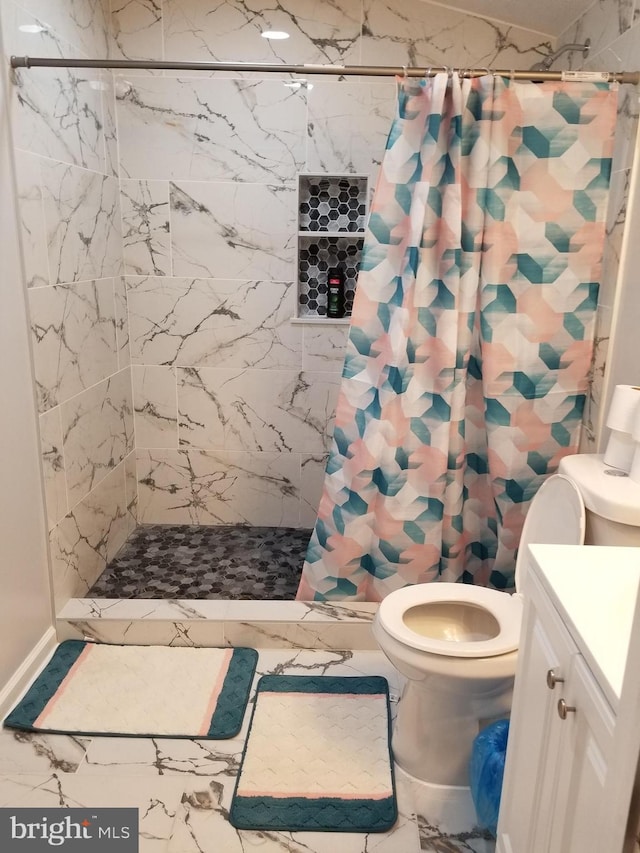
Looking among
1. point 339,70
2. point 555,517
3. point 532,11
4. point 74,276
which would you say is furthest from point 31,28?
point 555,517

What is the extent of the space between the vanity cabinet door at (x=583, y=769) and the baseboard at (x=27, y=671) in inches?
65.8

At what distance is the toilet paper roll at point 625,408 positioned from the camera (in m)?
1.81

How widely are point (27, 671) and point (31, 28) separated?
6.85 ft

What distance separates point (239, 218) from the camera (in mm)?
3166

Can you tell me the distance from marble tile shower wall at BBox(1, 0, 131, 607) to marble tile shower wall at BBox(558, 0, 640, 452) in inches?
72.7

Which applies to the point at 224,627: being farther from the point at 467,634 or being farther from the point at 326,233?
the point at 326,233

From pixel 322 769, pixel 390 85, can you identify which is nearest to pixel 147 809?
pixel 322 769

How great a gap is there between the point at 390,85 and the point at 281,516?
2037 mm

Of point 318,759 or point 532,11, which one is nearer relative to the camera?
point 318,759

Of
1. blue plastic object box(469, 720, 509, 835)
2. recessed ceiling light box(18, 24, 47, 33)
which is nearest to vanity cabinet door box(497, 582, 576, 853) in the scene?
blue plastic object box(469, 720, 509, 835)

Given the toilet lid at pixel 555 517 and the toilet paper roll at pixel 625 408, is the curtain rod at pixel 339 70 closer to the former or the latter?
the toilet paper roll at pixel 625 408

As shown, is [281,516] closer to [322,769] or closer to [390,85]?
[322,769]

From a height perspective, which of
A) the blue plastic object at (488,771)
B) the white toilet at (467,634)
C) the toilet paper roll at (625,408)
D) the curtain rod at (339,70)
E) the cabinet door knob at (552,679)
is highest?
the curtain rod at (339,70)

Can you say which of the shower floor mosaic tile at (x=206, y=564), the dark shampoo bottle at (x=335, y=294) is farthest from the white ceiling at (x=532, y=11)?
the shower floor mosaic tile at (x=206, y=564)
